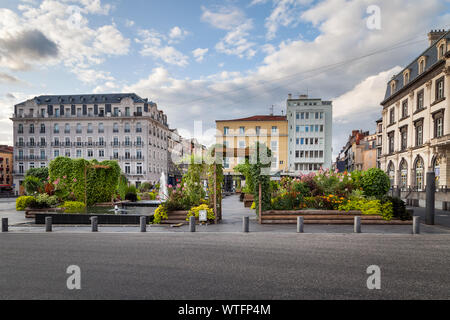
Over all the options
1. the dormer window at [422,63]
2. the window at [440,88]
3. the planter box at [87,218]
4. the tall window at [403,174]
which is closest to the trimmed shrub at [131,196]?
the planter box at [87,218]

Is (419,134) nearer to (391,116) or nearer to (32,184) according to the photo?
(391,116)

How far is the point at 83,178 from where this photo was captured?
20391 millimetres

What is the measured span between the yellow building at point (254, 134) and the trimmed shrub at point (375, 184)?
39876mm

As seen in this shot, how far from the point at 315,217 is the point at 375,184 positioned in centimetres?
482

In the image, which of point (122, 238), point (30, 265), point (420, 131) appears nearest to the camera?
point (30, 265)

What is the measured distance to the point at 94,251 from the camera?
328 inches

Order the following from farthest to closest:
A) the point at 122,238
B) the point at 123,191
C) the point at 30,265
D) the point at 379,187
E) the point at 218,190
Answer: the point at 123,191 → the point at 379,187 → the point at 218,190 → the point at 122,238 → the point at 30,265

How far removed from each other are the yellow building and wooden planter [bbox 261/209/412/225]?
4207 cm

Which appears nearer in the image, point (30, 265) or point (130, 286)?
point (130, 286)

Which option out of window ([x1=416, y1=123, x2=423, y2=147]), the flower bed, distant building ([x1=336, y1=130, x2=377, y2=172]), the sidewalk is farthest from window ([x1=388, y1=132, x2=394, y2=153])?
the sidewalk

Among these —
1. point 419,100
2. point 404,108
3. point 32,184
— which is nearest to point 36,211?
point 32,184
